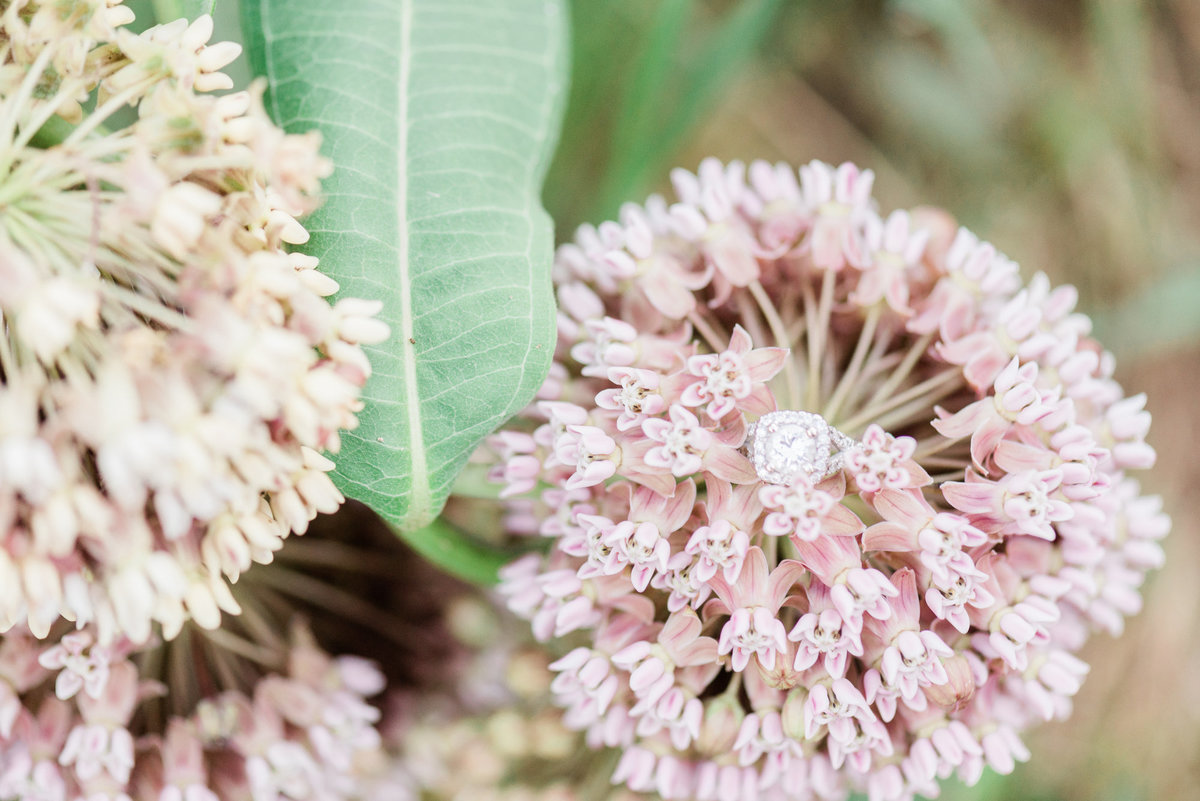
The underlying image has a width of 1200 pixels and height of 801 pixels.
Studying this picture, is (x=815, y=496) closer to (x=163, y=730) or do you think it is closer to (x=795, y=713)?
(x=795, y=713)

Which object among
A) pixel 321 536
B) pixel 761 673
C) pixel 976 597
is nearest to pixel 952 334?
pixel 976 597

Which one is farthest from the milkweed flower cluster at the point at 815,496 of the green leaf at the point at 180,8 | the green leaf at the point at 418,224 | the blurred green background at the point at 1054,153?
the blurred green background at the point at 1054,153

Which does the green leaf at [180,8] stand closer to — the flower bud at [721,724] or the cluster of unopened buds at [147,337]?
the cluster of unopened buds at [147,337]

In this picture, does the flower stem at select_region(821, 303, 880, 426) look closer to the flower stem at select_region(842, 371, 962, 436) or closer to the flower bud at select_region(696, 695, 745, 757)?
the flower stem at select_region(842, 371, 962, 436)

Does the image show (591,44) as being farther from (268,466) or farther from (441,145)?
(268,466)

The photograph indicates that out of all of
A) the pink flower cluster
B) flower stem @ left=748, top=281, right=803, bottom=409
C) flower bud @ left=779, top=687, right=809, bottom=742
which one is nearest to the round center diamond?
flower stem @ left=748, top=281, right=803, bottom=409
